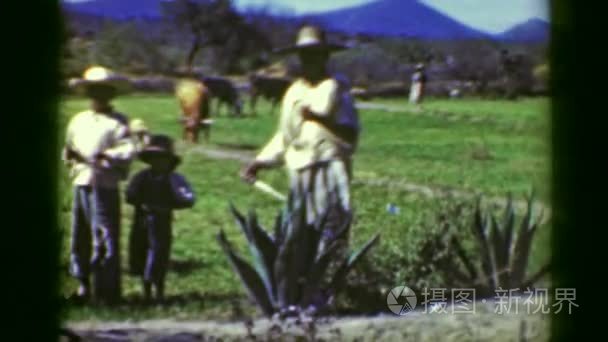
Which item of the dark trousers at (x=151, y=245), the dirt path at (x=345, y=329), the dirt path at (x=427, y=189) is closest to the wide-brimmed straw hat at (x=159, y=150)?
the dirt path at (x=427, y=189)

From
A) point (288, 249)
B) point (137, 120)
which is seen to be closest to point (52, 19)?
point (137, 120)

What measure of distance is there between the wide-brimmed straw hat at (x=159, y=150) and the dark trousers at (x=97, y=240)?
0.21m

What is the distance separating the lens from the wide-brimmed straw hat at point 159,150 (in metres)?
6.55

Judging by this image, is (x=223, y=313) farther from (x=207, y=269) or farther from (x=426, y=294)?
(x=426, y=294)

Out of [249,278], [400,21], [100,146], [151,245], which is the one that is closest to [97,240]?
[151,245]

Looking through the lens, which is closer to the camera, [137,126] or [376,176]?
[137,126]

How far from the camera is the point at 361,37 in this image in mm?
6750

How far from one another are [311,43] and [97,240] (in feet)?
4.45

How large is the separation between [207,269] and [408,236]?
97 centimetres

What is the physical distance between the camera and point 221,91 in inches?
261

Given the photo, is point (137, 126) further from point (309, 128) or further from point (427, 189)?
point (427, 189)

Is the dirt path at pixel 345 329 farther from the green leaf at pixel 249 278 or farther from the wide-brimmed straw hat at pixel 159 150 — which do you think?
the wide-brimmed straw hat at pixel 159 150

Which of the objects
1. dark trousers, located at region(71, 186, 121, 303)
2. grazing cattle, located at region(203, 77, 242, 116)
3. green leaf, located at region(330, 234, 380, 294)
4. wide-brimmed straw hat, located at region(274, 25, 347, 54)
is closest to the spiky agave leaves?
green leaf, located at region(330, 234, 380, 294)

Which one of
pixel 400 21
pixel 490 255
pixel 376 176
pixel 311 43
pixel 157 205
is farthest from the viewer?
pixel 400 21
